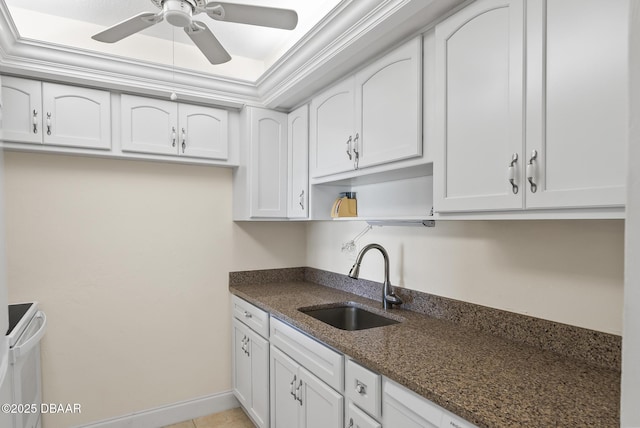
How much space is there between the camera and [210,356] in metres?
2.87

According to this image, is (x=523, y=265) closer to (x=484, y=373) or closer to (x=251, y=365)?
(x=484, y=373)

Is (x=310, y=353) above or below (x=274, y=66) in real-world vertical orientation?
below

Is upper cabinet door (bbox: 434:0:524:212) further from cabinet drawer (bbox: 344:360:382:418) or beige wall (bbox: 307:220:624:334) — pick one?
cabinet drawer (bbox: 344:360:382:418)

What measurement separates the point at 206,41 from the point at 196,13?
18cm

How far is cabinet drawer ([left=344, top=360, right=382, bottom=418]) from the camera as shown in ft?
4.46

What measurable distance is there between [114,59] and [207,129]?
704mm

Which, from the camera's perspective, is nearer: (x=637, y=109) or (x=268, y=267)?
(x=637, y=109)

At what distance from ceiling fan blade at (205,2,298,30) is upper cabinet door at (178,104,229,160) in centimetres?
127

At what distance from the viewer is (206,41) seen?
1.65 m

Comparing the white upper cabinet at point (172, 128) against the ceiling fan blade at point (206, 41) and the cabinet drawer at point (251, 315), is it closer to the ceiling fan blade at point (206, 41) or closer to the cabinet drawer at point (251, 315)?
the ceiling fan blade at point (206, 41)

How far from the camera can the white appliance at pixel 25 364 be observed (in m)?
1.58

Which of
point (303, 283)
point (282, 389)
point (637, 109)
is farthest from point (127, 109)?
point (637, 109)

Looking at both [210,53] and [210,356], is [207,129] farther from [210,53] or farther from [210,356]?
[210,356]

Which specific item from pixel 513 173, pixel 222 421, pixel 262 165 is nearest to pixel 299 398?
pixel 222 421
